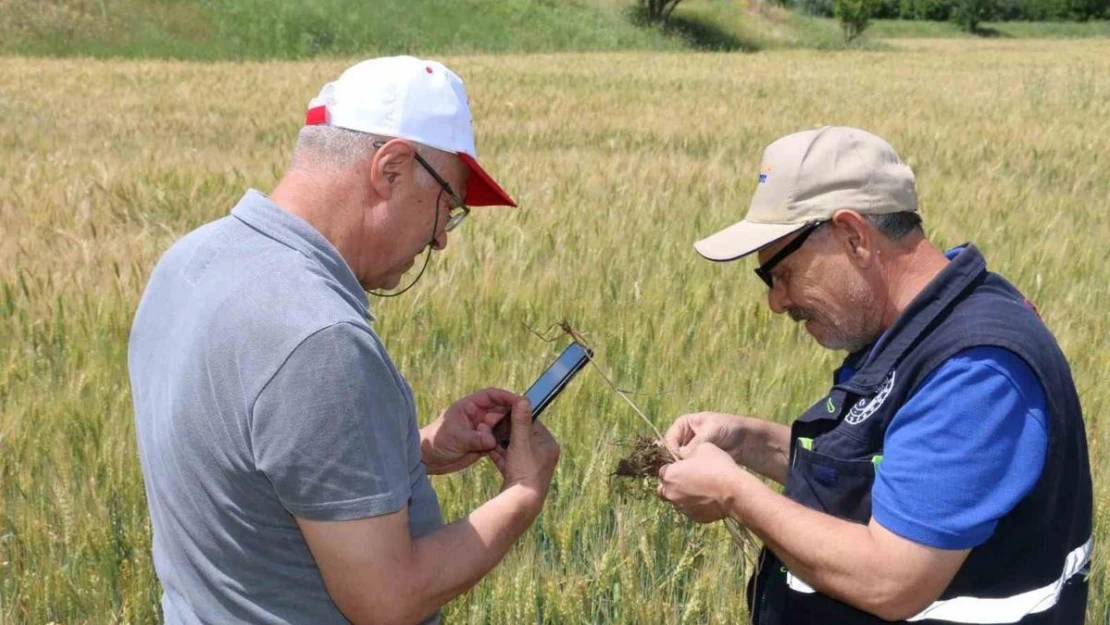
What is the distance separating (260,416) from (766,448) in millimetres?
1058

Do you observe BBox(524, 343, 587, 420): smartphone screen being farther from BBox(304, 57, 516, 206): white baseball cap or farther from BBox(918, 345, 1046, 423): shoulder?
BBox(918, 345, 1046, 423): shoulder

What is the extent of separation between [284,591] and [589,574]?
0.90 metres

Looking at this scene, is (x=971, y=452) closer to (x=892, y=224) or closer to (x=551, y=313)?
(x=892, y=224)

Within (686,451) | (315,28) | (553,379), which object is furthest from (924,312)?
(315,28)

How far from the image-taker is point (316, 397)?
1.29 metres

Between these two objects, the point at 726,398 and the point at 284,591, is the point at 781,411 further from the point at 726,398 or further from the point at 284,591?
the point at 284,591

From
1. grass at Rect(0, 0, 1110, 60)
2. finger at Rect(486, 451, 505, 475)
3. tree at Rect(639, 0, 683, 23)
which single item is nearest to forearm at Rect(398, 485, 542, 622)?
finger at Rect(486, 451, 505, 475)

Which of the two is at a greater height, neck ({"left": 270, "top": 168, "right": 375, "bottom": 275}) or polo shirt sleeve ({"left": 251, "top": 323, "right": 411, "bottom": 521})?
neck ({"left": 270, "top": 168, "right": 375, "bottom": 275})

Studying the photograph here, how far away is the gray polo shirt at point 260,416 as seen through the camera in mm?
1306

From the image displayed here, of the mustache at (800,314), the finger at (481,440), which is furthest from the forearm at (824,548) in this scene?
the finger at (481,440)

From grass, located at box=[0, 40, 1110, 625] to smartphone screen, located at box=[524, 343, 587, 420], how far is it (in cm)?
47

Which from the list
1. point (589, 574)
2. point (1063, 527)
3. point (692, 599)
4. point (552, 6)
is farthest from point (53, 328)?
point (552, 6)

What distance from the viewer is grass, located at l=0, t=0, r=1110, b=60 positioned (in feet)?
77.2

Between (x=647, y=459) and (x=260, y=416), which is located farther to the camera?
(x=647, y=459)
